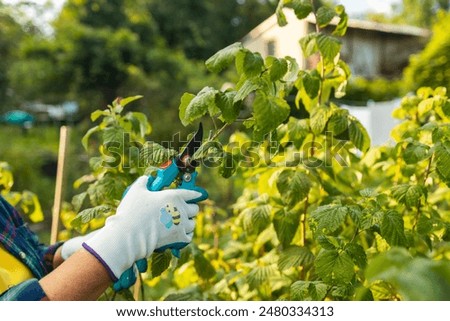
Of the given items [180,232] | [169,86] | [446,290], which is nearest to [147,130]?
[180,232]

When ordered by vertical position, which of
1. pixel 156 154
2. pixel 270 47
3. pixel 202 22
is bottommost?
pixel 202 22

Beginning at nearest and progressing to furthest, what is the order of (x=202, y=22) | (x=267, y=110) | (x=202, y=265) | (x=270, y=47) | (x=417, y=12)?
(x=267, y=110)
(x=202, y=265)
(x=270, y=47)
(x=202, y=22)
(x=417, y=12)

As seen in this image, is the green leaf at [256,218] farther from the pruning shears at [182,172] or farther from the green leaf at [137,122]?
the pruning shears at [182,172]

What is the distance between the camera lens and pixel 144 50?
443 inches

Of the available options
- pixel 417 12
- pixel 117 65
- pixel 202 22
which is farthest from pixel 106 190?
pixel 417 12

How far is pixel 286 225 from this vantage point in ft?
5.16

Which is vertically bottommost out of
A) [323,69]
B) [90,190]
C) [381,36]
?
[381,36]

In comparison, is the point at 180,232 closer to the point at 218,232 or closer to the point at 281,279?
the point at 281,279

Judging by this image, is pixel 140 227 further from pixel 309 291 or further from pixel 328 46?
pixel 328 46

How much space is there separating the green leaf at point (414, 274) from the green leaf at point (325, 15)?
3.38ft

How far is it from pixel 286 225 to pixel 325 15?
543 mm

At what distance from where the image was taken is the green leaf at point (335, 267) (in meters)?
1.17
